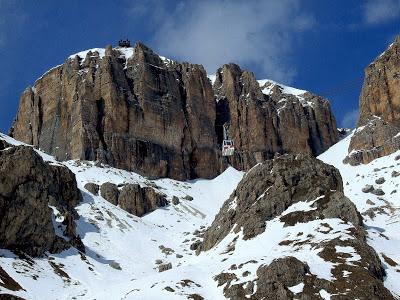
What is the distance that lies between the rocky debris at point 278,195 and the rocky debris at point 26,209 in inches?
1068

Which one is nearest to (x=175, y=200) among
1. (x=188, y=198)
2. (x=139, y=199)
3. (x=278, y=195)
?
(x=188, y=198)

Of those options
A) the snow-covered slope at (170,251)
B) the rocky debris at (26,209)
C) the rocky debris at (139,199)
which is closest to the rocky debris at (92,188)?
the snow-covered slope at (170,251)

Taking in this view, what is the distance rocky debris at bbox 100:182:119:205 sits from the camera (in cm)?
17351

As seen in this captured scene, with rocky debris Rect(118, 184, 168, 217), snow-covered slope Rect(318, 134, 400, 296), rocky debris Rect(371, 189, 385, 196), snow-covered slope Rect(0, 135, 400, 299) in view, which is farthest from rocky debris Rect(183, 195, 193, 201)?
rocky debris Rect(371, 189, 385, 196)

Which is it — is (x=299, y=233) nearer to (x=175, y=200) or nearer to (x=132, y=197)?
(x=132, y=197)

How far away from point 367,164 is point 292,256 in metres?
110

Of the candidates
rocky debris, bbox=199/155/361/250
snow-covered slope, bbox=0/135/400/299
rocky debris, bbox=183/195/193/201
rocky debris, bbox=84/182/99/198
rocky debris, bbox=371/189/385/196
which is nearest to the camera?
snow-covered slope, bbox=0/135/400/299

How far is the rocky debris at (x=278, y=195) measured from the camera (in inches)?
4031

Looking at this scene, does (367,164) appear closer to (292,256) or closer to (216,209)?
(216,209)

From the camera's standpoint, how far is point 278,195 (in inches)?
4331

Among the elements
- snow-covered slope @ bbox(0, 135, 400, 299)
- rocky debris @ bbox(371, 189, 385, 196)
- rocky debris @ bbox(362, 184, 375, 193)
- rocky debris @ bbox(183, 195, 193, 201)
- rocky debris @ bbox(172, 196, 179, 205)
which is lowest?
snow-covered slope @ bbox(0, 135, 400, 299)

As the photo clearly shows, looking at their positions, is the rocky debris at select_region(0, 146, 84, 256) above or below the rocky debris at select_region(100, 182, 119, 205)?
below

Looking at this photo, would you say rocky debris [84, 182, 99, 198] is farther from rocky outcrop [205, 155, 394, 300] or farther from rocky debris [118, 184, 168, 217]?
rocky outcrop [205, 155, 394, 300]

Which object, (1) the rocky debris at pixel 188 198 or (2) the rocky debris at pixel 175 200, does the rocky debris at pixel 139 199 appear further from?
(1) the rocky debris at pixel 188 198
